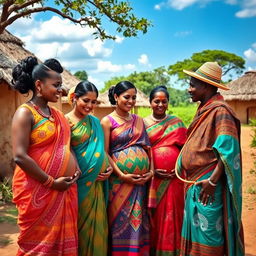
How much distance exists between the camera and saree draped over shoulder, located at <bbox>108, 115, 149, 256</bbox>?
141 inches

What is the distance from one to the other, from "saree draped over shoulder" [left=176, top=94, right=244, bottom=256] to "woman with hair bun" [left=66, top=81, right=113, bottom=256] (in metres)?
0.85

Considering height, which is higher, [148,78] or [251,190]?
[148,78]

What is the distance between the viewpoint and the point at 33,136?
2.72 meters

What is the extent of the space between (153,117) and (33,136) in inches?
65.9

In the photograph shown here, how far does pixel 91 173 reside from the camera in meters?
3.27

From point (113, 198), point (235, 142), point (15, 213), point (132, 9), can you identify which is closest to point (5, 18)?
point (132, 9)

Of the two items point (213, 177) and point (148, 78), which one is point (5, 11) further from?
point (148, 78)

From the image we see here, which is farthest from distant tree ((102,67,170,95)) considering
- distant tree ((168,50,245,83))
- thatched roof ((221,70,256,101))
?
thatched roof ((221,70,256,101))

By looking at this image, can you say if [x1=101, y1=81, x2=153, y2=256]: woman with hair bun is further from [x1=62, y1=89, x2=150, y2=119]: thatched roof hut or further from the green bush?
[x1=62, y1=89, x2=150, y2=119]: thatched roof hut

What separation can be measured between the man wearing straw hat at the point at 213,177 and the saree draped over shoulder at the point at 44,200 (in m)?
1.14

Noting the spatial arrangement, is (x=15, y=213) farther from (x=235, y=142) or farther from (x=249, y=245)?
(x=235, y=142)

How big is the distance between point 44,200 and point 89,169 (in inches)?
23.3

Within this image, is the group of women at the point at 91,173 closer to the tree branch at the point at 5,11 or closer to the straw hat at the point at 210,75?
the straw hat at the point at 210,75

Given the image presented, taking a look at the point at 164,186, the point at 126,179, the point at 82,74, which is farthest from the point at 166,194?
the point at 82,74
